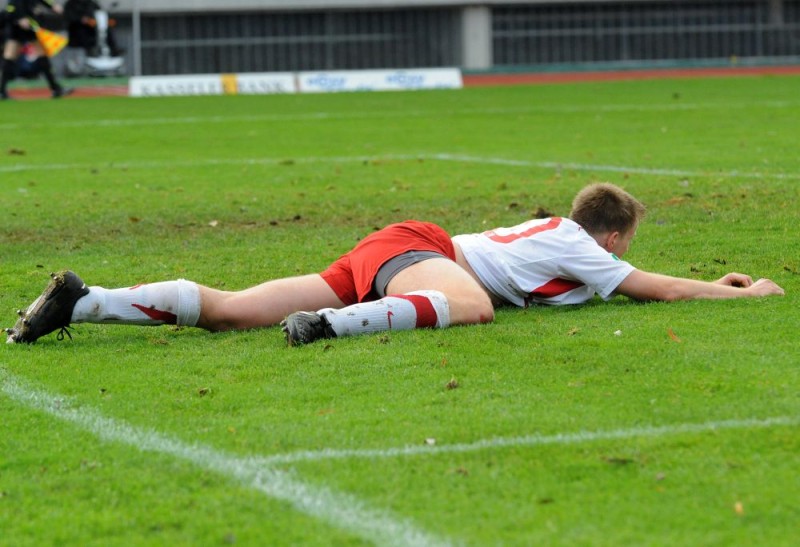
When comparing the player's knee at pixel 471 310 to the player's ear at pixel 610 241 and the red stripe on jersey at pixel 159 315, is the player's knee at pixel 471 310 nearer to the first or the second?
the player's ear at pixel 610 241

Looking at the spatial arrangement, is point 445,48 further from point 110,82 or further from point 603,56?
point 110,82

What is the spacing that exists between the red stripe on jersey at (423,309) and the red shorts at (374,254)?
376 mm

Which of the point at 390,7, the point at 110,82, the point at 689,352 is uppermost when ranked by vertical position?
the point at 390,7

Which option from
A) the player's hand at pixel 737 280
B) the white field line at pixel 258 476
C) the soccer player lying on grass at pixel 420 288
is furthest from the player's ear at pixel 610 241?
the white field line at pixel 258 476

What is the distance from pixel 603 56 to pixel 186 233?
40507mm

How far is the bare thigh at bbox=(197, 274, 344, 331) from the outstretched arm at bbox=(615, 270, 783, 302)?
1.41 metres

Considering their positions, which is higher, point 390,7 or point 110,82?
point 390,7

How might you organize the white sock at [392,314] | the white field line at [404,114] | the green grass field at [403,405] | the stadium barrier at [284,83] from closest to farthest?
the green grass field at [403,405]
the white sock at [392,314]
the white field line at [404,114]
the stadium barrier at [284,83]

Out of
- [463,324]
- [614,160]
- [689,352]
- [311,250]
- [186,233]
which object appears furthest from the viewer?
[614,160]

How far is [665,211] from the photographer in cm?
1004

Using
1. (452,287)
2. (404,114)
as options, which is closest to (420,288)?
(452,287)

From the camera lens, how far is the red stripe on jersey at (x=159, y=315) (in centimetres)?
625

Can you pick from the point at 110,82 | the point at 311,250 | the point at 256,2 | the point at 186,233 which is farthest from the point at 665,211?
the point at 256,2

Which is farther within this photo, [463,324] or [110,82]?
[110,82]
